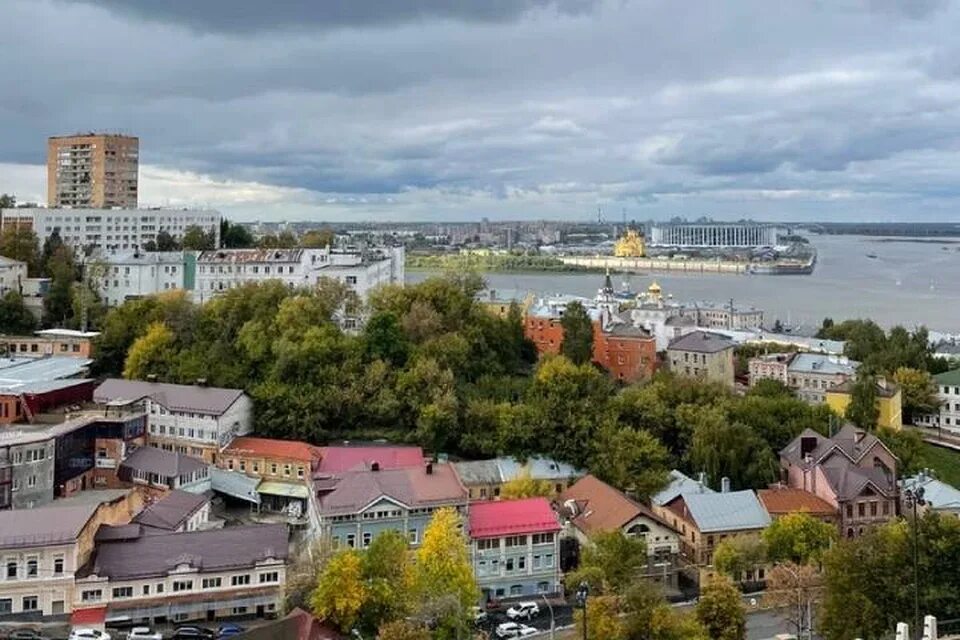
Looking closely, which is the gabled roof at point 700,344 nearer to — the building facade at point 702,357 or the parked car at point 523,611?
the building facade at point 702,357

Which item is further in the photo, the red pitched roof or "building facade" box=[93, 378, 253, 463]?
"building facade" box=[93, 378, 253, 463]

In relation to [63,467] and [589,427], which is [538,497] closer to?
[589,427]

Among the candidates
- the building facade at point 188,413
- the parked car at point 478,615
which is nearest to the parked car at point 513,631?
the parked car at point 478,615

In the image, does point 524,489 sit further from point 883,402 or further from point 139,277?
point 139,277

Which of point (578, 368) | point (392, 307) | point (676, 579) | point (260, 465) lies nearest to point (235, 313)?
point (392, 307)

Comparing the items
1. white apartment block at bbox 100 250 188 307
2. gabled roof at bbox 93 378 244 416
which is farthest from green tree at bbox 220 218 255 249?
gabled roof at bbox 93 378 244 416

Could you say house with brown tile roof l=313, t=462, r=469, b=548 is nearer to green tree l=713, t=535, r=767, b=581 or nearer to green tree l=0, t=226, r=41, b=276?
green tree l=713, t=535, r=767, b=581
